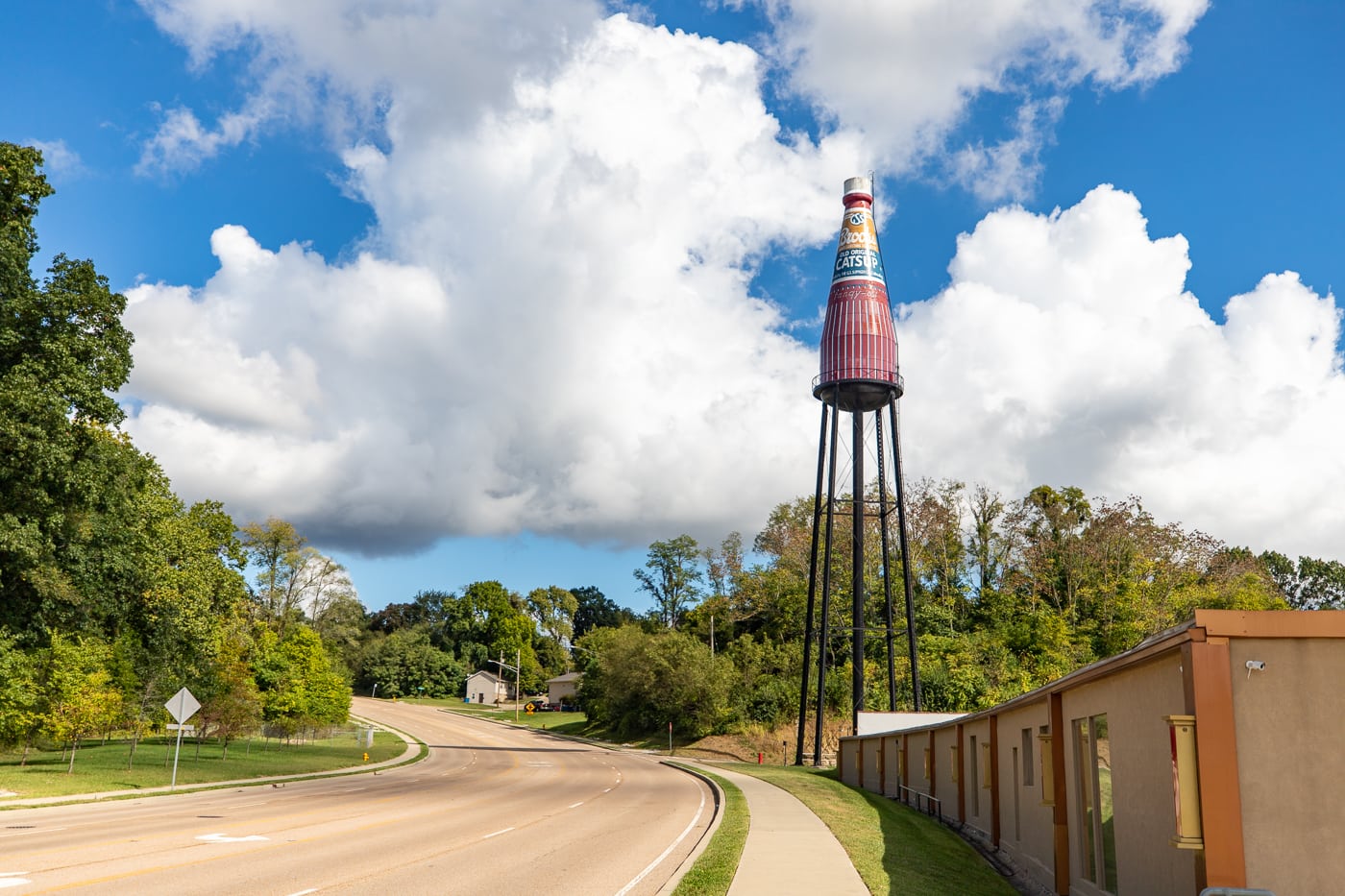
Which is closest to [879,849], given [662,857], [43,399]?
[662,857]

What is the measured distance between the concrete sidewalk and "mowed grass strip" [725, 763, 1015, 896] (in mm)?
257

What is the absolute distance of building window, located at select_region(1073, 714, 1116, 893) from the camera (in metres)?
10.7

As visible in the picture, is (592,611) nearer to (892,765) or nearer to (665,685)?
(665,685)

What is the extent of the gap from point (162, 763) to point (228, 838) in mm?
22466

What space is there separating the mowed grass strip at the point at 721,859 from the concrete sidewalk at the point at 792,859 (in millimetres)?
150

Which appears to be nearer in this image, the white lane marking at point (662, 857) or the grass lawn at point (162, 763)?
the white lane marking at point (662, 857)

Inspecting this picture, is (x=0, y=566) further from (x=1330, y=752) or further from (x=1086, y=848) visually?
(x=1330, y=752)

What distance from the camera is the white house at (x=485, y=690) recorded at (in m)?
114

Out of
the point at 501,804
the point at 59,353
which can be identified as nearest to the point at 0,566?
the point at 59,353

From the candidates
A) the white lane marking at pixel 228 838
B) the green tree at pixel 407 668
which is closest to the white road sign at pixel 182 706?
the white lane marking at pixel 228 838

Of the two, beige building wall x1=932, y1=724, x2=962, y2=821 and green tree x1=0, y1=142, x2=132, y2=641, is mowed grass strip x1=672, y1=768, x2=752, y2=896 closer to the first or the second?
beige building wall x1=932, y1=724, x2=962, y2=821

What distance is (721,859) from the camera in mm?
14211

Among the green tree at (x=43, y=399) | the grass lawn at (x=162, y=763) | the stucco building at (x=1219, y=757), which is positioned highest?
the green tree at (x=43, y=399)

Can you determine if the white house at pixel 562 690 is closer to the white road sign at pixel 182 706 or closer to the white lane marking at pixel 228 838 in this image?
the white road sign at pixel 182 706
